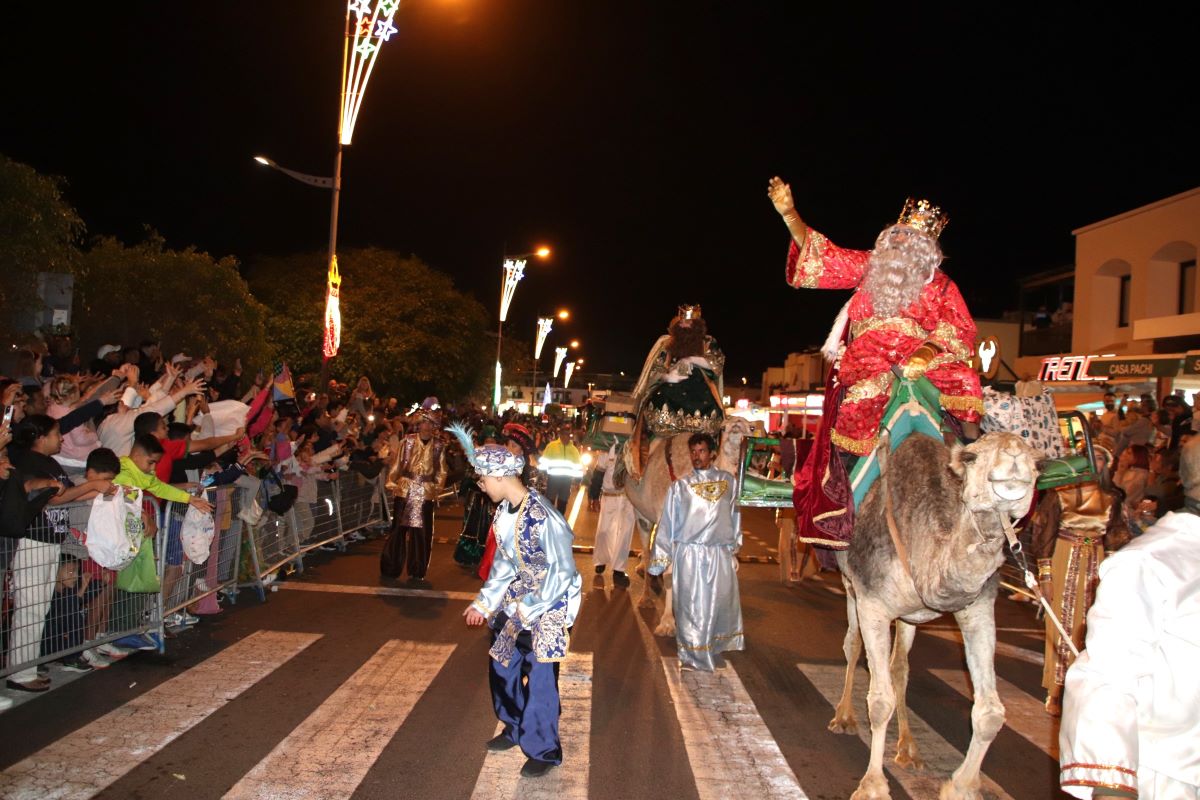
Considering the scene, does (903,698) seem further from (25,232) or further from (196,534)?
(25,232)

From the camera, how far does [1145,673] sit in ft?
8.21

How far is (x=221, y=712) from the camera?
6.08m

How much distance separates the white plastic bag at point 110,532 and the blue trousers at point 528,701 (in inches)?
123

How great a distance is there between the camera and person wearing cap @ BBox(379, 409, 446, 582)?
1132 cm

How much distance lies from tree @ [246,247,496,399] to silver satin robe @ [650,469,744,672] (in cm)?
2477

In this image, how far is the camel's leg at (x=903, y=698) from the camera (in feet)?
19.1

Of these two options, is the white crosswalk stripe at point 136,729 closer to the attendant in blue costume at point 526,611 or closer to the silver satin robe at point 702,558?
the attendant in blue costume at point 526,611

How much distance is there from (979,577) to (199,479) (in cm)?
719

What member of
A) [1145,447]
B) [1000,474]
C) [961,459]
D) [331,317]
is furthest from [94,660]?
[331,317]

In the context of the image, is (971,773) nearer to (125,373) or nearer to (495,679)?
(495,679)

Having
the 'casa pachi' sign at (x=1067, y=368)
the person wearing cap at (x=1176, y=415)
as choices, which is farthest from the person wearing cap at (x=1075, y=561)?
the 'casa pachi' sign at (x=1067, y=368)

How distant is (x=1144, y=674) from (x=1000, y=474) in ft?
5.96

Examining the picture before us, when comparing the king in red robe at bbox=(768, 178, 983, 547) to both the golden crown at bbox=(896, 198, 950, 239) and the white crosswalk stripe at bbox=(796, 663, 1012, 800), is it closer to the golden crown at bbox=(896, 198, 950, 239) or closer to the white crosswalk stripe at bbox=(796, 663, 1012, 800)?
the golden crown at bbox=(896, 198, 950, 239)

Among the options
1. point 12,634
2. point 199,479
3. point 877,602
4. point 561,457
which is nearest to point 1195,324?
point 561,457
